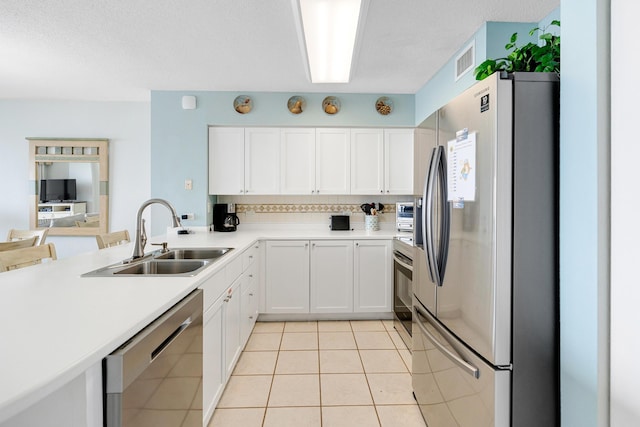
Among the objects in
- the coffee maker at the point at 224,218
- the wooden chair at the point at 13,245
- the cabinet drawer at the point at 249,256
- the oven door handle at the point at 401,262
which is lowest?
the oven door handle at the point at 401,262

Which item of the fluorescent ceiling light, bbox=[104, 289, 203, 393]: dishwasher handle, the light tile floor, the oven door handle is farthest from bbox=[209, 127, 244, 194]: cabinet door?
bbox=[104, 289, 203, 393]: dishwasher handle

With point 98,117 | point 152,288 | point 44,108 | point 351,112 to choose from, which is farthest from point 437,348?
point 44,108

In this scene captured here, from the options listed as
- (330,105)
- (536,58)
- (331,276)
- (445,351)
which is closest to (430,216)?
(445,351)

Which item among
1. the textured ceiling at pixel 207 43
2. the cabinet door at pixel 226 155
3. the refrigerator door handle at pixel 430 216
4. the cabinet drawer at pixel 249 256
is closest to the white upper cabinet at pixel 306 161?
the cabinet door at pixel 226 155

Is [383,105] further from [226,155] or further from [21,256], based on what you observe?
[21,256]

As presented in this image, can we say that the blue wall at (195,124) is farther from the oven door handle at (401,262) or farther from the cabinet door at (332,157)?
the oven door handle at (401,262)

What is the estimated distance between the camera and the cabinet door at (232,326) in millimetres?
2154

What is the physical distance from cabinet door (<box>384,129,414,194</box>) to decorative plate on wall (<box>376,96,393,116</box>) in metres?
0.21

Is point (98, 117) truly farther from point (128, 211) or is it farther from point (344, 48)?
point (344, 48)

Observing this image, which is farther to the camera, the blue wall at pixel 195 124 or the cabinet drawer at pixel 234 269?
the blue wall at pixel 195 124

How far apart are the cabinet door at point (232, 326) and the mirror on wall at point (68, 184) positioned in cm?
291

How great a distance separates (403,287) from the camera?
3.08 metres

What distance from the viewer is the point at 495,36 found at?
231cm

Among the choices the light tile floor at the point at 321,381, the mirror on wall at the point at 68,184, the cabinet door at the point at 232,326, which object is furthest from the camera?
the mirror on wall at the point at 68,184
